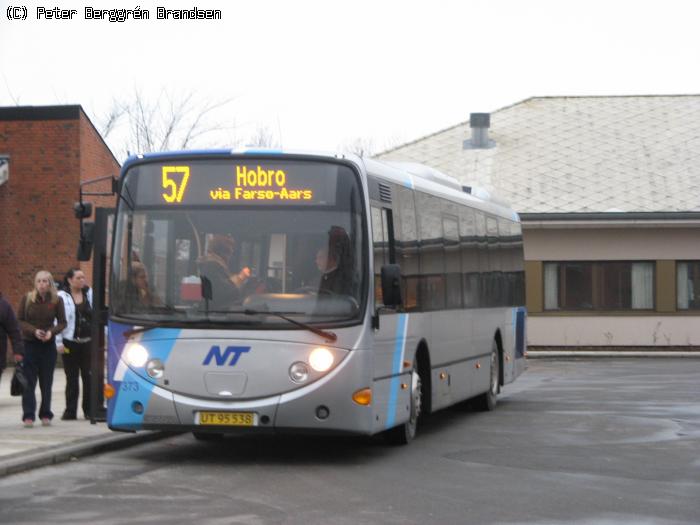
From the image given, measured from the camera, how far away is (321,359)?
12.5 meters

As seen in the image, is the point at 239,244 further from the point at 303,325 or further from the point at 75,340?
the point at 75,340

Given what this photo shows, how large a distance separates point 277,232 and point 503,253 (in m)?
8.48

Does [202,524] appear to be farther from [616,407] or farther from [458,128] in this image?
[458,128]

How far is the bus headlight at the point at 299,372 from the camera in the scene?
12.4m

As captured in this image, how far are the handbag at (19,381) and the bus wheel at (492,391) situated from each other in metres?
6.60

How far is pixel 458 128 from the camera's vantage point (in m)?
49.7

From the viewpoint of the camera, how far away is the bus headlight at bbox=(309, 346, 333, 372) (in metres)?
12.4

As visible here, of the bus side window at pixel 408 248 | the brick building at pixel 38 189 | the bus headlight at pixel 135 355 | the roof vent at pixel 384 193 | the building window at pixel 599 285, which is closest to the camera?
the bus headlight at pixel 135 355

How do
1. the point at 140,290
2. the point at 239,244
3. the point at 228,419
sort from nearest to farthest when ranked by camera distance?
the point at 228,419 < the point at 239,244 < the point at 140,290

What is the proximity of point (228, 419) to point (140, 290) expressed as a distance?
57.5 inches

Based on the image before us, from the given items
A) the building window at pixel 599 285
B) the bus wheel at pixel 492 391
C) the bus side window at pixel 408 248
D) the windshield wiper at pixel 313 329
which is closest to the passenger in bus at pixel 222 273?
the windshield wiper at pixel 313 329

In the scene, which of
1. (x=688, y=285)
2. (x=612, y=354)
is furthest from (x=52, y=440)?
(x=688, y=285)

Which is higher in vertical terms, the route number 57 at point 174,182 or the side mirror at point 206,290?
the route number 57 at point 174,182

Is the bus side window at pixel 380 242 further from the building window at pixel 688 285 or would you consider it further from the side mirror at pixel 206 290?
the building window at pixel 688 285
